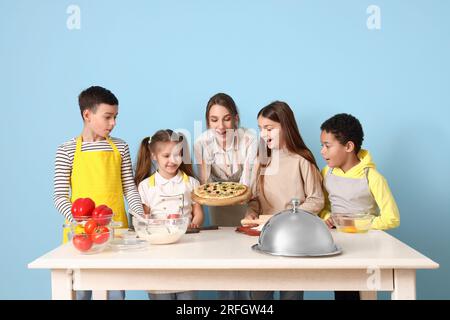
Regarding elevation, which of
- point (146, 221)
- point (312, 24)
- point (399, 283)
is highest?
point (312, 24)

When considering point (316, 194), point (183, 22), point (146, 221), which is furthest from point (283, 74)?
point (146, 221)

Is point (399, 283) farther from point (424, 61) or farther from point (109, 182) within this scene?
point (424, 61)

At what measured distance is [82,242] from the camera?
72.4 inches

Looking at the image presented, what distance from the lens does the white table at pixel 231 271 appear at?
1.74 meters

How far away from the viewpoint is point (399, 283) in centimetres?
176

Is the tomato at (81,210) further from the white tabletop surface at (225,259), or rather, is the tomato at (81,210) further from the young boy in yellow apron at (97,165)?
the young boy in yellow apron at (97,165)

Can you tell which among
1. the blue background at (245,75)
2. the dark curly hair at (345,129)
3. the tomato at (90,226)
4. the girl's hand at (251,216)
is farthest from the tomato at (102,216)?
the blue background at (245,75)

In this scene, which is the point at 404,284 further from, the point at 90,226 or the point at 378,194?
the point at 90,226

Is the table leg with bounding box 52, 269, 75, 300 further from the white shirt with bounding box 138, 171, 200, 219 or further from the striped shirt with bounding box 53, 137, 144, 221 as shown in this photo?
the white shirt with bounding box 138, 171, 200, 219

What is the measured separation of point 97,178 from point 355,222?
124 centimetres

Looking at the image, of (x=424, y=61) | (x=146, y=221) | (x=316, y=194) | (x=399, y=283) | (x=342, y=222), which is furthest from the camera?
(x=424, y=61)

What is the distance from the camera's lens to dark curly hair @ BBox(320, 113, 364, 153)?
2756 mm

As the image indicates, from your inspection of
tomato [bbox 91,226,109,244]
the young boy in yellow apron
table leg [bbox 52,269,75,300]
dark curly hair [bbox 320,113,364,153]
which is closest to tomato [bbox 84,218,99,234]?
tomato [bbox 91,226,109,244]

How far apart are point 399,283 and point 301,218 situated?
0.36 m
